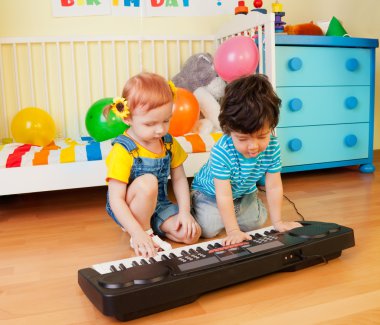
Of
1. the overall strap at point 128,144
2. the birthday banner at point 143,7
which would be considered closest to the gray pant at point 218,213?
the overall strap at point 128,144

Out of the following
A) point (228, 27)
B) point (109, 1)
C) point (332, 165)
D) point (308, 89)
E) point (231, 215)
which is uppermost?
point (109, 1)

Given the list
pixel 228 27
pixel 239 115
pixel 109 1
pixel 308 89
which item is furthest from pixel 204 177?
pixel 109 1

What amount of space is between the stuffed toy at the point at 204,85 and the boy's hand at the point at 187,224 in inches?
27.2

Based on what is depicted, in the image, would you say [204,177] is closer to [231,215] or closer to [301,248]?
[231,215]

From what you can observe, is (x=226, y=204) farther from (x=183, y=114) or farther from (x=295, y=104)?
(x=295, y=104)

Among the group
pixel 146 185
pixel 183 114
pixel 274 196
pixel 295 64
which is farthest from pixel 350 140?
pixel 146 185

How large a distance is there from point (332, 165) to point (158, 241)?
3.91 feet

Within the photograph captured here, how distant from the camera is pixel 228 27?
2082mm

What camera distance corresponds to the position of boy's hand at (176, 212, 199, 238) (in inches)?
46.0

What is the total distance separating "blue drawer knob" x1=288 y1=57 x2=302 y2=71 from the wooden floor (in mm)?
554

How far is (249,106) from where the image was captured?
0.95 meters

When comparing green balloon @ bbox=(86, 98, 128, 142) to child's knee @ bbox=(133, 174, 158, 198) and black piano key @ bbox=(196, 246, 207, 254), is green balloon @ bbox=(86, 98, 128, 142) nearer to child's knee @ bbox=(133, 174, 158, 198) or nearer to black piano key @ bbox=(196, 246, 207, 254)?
child's knee @ bbox=(133, 174, 158, 198)

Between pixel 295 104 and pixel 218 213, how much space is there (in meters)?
0.86

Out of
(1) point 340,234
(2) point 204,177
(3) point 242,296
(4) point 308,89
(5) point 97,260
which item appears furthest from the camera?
(4) point 308,89
